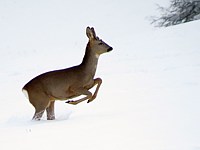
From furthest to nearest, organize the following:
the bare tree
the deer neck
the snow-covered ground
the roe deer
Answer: the bare tree < the deer neck < the roe deer < the snow-covered ground

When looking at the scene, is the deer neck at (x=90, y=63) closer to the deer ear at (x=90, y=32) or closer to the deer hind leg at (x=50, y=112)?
the deer ear at (x=90, y=32)

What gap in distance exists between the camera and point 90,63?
27.5 ft

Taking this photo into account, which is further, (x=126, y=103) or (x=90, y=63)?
(x=126, y=103)

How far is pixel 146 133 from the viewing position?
5.72 m

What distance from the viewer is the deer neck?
27.2 feet

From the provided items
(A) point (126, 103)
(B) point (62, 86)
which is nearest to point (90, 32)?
(B) point (62, 86)

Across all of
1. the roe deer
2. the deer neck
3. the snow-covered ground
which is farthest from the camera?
the deer neck

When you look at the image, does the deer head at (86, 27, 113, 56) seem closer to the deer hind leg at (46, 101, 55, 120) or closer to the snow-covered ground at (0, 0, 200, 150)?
the snow-covered ground at (0, 0, 200, 150)

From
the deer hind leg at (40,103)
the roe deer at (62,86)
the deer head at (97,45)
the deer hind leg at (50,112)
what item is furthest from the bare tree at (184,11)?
the deer hind leg at (40,103)

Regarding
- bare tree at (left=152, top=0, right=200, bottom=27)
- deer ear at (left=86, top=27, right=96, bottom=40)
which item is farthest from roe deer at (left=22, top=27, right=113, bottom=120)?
bare tree at (left=152, top=0, right=200, bottom=27)

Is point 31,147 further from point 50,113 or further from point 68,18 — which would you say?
point 68,18

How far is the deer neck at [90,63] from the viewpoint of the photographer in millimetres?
8297

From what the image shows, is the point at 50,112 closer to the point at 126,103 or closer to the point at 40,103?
the point at 40,103

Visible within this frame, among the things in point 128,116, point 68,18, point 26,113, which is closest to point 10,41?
point 68,18
